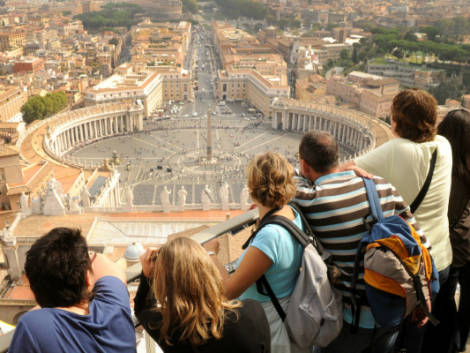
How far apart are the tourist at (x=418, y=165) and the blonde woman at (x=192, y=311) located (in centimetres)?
210

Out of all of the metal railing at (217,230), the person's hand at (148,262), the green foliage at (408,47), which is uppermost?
the person's hand at (148,262)

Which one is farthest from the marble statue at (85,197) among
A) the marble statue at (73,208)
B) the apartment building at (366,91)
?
the apartment building at (366,91)

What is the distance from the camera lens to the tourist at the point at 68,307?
9.87ft

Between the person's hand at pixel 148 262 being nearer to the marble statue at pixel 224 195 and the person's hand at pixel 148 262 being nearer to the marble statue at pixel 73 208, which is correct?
the marble statue at pixel 73 208

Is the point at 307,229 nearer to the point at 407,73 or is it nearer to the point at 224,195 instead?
the point at 224,195

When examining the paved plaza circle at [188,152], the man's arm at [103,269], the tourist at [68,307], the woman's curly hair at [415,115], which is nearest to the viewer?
the tourist at [68,307]

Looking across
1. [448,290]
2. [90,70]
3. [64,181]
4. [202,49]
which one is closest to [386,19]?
[202,49]

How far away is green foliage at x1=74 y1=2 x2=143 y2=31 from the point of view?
124 metres

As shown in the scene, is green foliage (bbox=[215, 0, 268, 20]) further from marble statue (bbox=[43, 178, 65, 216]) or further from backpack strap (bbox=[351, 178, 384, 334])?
backpack strap (bbox=[351, 178, 384, 334])

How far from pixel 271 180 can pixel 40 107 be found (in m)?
56.6

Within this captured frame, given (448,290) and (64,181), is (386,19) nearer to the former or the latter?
(64,181)

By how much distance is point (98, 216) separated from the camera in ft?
74.1

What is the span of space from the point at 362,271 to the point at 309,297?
0.57 m

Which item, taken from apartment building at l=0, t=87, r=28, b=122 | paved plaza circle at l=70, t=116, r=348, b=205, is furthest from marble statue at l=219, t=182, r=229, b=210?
apartment building at l=0, t=87, r=28, b=122
